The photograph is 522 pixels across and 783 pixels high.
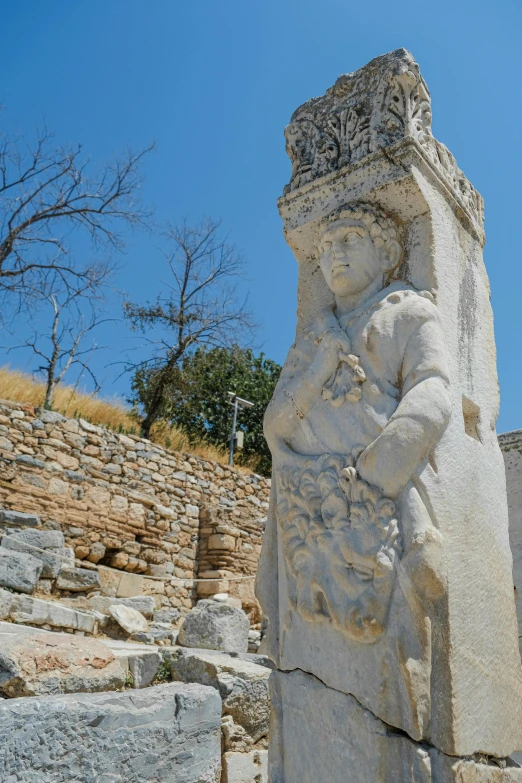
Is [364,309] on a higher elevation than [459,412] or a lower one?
higher

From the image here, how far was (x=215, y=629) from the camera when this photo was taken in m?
5.83

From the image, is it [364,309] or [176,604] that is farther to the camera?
[176,604]

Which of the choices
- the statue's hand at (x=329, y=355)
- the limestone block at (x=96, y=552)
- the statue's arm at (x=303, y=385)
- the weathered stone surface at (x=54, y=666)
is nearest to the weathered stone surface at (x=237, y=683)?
the weathered stone surface at (x=54, y=666)

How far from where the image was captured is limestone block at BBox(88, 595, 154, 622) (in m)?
7.61

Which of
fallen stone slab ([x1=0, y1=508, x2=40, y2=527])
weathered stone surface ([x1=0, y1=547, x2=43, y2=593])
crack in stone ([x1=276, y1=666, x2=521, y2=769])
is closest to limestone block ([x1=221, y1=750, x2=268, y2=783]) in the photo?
crack in stone ([x1=276, y1=666, x2=521, y2=769])


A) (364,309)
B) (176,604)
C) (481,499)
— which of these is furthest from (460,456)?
(176,604)

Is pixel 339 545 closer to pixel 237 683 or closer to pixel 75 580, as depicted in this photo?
pixel 237 683

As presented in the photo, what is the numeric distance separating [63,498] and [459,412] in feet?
26.0

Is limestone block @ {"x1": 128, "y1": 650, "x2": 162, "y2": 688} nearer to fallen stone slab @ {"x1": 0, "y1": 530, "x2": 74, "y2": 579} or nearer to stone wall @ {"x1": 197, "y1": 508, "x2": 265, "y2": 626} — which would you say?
fallen stone slab @ {"x1": 0, "y1": 530, "x2": 74, "y2": 579}

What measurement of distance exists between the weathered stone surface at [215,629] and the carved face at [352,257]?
4.03 m

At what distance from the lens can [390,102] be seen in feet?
9.09

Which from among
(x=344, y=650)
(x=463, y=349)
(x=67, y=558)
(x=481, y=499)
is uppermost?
(x=67, y=558)

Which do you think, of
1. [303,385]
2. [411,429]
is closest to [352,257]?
[303,385]

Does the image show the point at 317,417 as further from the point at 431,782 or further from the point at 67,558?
the point at 67,558
